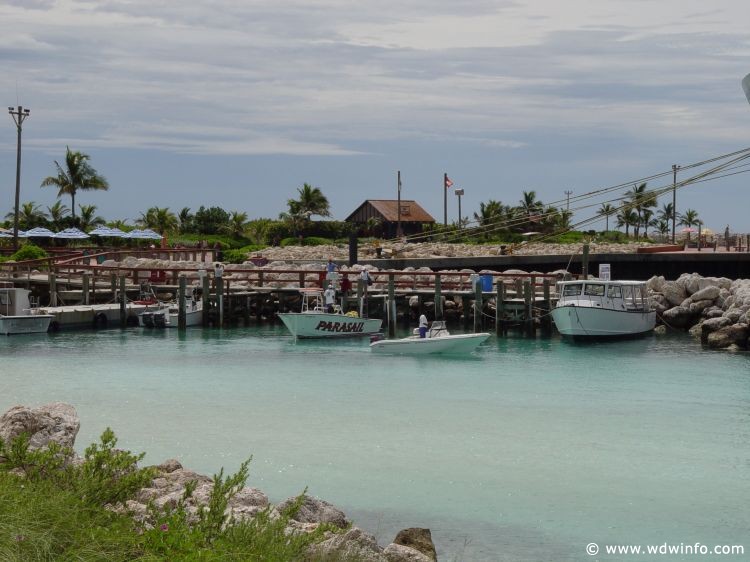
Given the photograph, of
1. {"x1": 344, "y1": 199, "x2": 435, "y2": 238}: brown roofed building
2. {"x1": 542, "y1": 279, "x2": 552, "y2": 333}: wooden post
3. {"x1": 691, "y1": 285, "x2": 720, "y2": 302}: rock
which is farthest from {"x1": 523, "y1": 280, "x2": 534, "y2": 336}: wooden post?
{"x1": 344, "y1": 199, "x2": 435, "y2": 238}: brown roofed building

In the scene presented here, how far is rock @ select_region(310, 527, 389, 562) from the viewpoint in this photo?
941 centimetres

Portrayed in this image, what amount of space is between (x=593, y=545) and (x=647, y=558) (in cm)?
74

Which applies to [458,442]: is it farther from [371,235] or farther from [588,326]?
[371,235]

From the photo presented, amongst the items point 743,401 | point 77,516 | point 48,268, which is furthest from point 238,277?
point 77,516

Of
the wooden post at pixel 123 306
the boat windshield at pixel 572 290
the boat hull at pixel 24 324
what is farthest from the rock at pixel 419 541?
the wooden post at pixel 123 306

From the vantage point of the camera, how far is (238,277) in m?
50.0

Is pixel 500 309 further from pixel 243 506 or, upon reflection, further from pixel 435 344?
pixel 243 506

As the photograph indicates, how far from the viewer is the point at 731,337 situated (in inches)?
1490

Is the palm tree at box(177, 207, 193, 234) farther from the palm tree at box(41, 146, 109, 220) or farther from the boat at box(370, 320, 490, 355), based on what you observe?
the boat at box(370, 320, 490, 355)

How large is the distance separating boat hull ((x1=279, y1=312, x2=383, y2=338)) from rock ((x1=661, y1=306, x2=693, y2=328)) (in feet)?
45.7

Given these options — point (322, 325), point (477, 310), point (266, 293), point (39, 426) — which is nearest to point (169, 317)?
point (266, 293)

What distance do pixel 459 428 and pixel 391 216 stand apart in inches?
2769

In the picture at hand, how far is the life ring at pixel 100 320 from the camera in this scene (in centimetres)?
4525

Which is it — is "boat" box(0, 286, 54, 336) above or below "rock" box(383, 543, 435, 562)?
above
